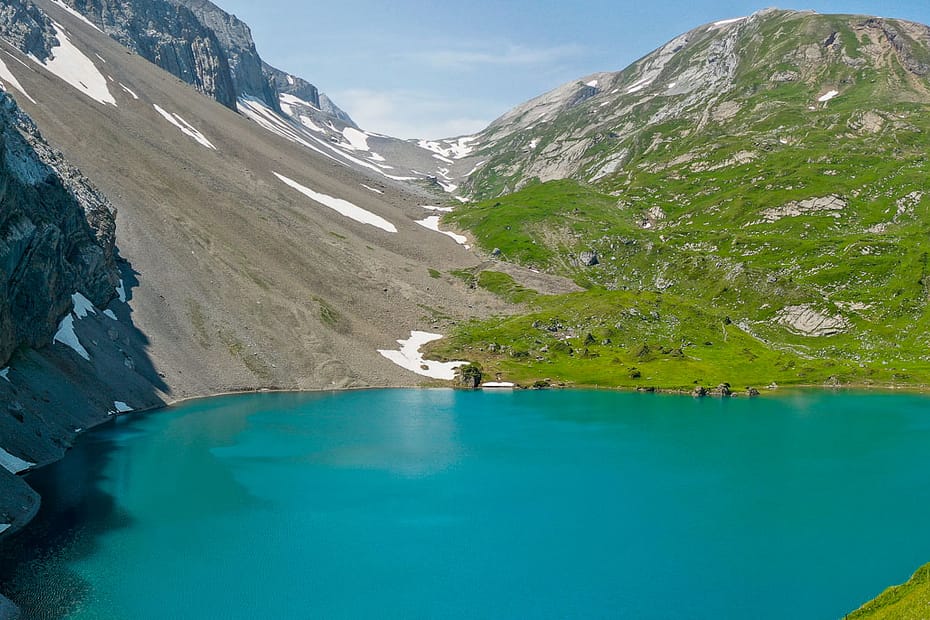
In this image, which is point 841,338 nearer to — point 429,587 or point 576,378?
point 576,378

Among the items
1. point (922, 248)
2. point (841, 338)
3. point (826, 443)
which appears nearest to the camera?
point (826, 443)

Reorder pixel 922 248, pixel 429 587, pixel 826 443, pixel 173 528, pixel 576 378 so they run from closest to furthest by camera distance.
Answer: pixel 429 587 < pixel 173 528 < pixel 826 443 < pixel 576 378 < pixel 922 248

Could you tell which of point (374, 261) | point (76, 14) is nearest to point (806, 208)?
point (374, 261)

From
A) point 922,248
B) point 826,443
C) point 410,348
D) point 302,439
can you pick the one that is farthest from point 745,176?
point 302,439

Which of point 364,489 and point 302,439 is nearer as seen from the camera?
point 364,489

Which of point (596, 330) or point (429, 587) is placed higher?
point (596, 330)

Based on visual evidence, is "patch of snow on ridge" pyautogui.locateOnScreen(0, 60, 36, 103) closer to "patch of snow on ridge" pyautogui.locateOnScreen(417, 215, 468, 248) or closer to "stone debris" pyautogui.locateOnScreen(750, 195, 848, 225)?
"patch of snow on ridge" pyautogui.locateOnScreen(417, 215, 468, 248)
